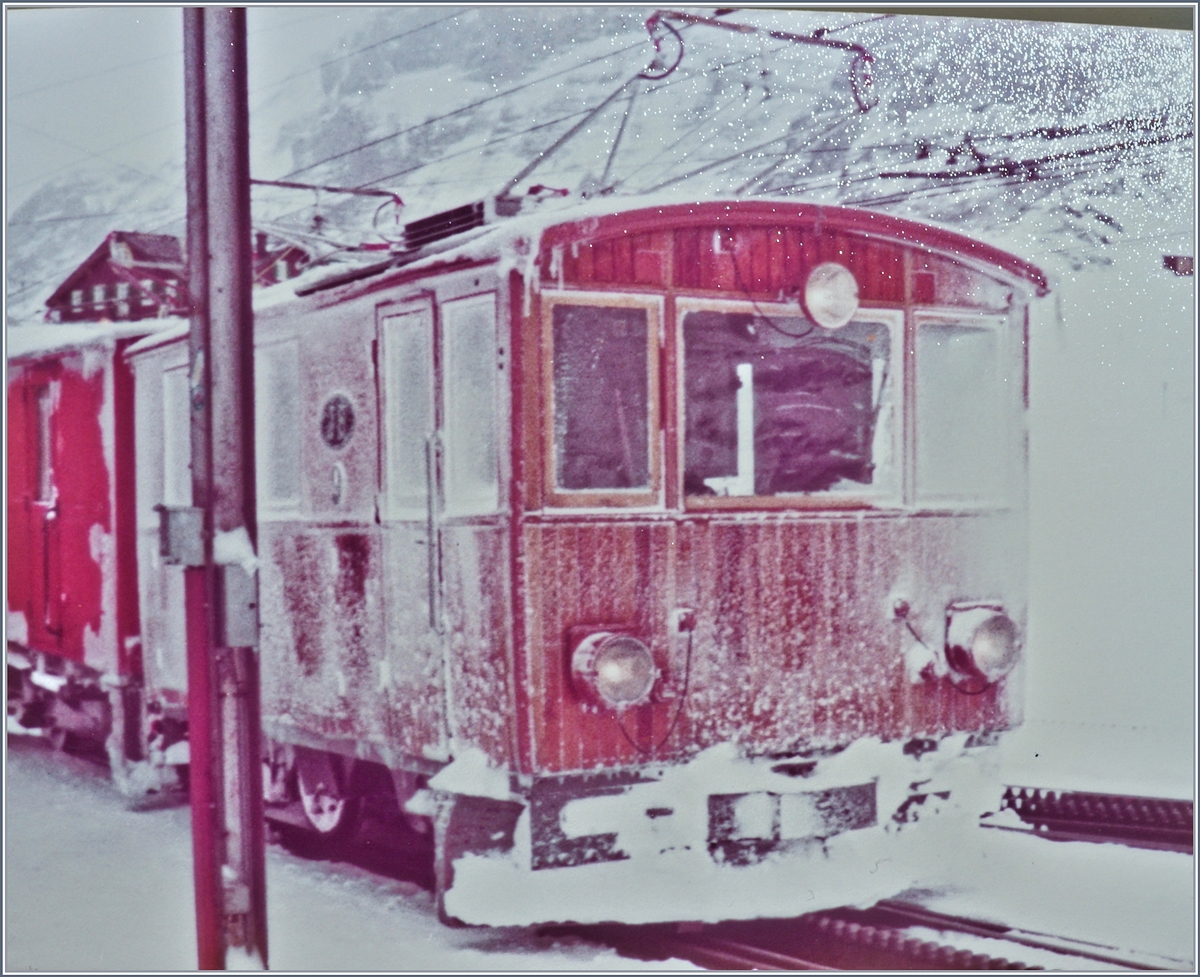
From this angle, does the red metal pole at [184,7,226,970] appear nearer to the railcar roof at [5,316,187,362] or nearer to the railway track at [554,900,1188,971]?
the railcar roof at [5,316,187,362]

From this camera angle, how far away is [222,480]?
173 inches

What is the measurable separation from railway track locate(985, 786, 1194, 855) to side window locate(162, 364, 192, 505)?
3.35m

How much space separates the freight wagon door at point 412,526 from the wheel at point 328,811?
0.46 metres

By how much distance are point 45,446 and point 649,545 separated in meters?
2.46

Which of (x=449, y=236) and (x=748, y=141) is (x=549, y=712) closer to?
(x=449, y=236)

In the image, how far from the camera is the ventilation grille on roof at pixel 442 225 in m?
4.70

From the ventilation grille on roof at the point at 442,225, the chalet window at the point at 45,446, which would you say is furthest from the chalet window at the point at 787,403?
the chalet window at the point at 45,446

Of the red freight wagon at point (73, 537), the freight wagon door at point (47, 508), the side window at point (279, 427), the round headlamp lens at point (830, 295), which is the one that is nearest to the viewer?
the round headlamp lens at point (830, 295)

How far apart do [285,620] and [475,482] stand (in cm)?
111

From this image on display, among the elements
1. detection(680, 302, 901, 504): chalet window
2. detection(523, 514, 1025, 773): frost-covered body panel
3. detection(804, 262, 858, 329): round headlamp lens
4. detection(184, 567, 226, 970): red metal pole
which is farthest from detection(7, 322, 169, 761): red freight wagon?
detection(804, 262, 858, 329): round headlamp lens

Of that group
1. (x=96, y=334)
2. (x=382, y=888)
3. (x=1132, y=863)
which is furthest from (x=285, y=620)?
(x=1132, y=863)

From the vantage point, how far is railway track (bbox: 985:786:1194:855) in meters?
5.33

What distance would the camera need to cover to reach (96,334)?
17.9 ft

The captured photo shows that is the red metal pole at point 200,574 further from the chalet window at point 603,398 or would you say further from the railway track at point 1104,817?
the railway track at point 1104,817
